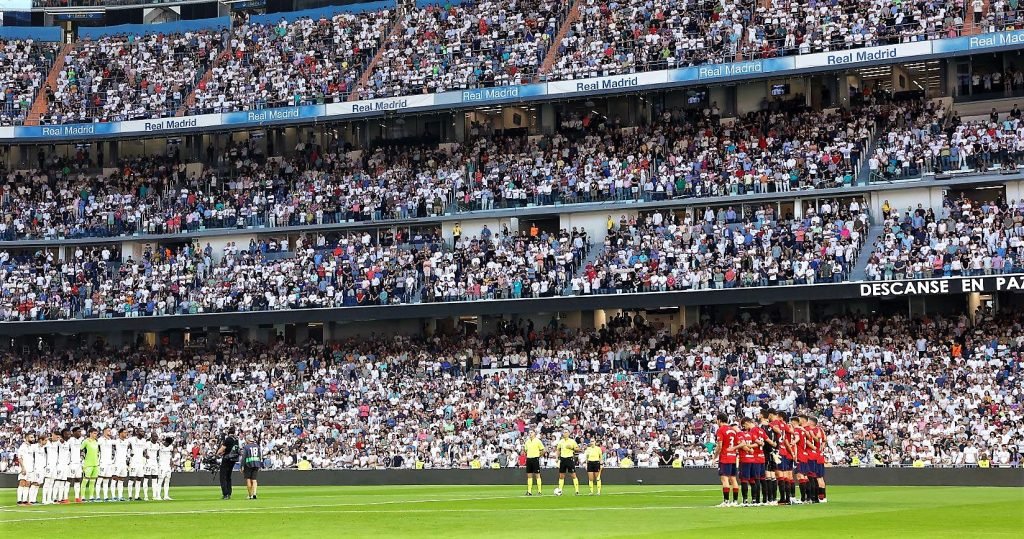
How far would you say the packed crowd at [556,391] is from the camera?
45.8m

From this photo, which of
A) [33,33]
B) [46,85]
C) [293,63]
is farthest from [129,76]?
[293,63]

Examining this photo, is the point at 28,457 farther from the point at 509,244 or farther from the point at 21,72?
the point at 21,72

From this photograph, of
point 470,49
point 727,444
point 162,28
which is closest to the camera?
point 727,444

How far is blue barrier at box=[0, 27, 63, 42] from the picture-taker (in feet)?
242

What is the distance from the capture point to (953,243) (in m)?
49.9

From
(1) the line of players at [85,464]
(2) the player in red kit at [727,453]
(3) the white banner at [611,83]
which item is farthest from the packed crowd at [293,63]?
(2) the player in red kit at [727,453]

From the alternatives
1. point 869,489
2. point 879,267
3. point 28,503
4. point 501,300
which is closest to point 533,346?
point 501,300

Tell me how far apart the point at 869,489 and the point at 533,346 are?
2082cm

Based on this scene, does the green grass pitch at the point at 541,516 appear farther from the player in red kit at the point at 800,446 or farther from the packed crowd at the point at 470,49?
the packed crowd at the point at 470,49

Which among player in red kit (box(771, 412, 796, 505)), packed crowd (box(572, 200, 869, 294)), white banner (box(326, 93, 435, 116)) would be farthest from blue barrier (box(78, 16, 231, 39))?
player in red kit (box(771, 412, 796, 505))

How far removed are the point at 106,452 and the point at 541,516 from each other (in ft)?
42.6

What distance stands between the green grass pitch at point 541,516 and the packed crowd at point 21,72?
116 ft

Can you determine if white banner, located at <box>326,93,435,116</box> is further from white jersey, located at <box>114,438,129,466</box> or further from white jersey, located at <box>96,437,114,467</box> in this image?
white jersey, located at <box>96,437,114,467</box>

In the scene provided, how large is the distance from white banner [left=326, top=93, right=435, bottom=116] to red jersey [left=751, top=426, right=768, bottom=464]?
37214 mm
